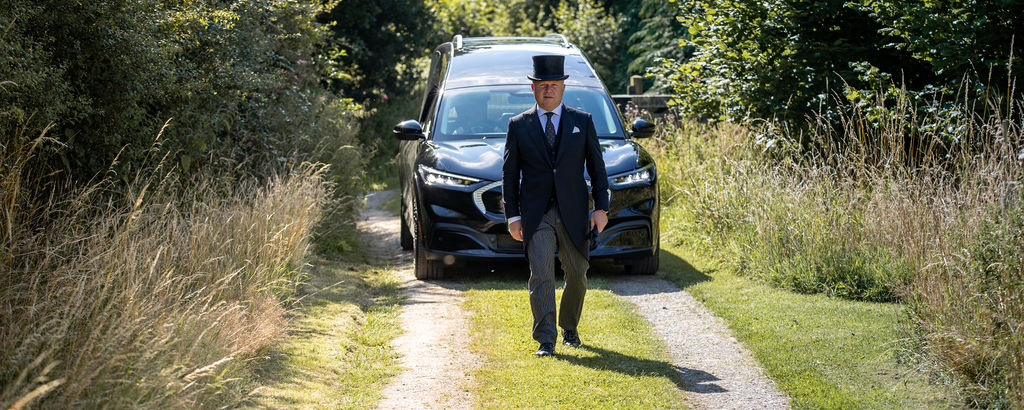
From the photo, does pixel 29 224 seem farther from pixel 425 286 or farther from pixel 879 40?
pixel 879 40

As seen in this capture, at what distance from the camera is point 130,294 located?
199 inches

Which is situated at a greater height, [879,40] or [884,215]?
[879,40]

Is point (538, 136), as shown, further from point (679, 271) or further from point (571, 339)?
point (679, 271)

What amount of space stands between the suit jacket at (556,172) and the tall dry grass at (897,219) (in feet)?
6.64

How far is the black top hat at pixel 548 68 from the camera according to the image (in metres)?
6.53

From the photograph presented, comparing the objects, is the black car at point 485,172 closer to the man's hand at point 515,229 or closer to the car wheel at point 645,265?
the car wheel at point 645,265

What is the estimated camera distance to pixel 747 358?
6652 millimetres

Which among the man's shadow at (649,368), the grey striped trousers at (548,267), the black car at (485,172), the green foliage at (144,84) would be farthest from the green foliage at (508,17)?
the man's shadow at (649,368)

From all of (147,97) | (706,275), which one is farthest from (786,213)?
(147,97)

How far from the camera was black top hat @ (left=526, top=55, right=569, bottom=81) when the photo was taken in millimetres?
6531

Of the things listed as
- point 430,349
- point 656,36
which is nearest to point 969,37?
point 430,349

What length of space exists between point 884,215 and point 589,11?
2158cm

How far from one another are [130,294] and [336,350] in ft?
6.87

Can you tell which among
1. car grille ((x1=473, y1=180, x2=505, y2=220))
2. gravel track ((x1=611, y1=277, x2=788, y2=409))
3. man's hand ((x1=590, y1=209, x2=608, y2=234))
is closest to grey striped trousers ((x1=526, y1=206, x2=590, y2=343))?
man's hand ((x1=590, y1=209, x2=608, y2=234))
